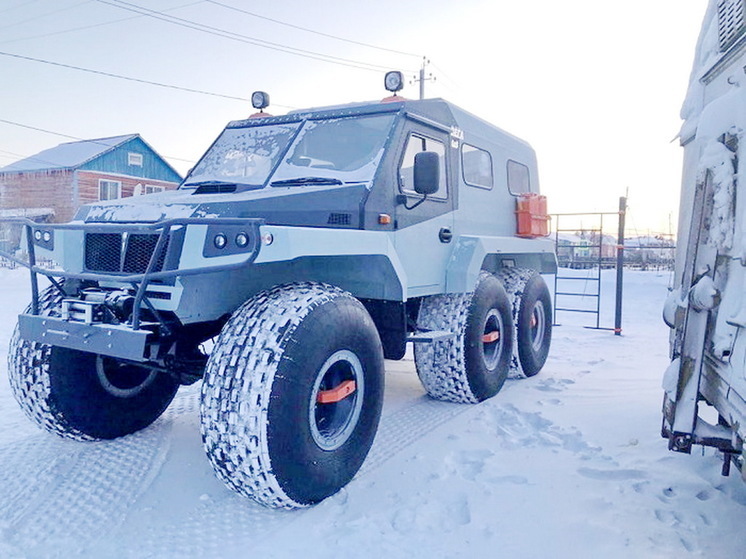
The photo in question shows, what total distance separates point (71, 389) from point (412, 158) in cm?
281

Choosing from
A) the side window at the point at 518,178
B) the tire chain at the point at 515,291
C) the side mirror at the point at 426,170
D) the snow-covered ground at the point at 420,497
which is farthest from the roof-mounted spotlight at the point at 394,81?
the snow-covered ground at the point at 420,497

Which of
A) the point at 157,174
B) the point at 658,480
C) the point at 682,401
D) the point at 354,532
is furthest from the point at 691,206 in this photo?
the point at 157,174

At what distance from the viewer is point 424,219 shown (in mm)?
4473

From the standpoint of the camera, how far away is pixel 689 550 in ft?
8.86

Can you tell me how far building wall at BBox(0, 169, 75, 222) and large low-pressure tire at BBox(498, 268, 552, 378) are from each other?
Answer: 84.2ft

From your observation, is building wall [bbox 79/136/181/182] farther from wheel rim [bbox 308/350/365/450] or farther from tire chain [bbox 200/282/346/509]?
tire chain [bbox 200/282/346/509]

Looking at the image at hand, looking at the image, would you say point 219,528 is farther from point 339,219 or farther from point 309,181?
point 309,181

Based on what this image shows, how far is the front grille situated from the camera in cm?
322

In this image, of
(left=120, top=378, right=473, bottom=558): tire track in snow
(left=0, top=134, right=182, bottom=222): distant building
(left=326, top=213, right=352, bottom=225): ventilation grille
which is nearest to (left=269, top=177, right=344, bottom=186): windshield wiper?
(left=326, top=213, right=352, bottom=225): ventilation grille

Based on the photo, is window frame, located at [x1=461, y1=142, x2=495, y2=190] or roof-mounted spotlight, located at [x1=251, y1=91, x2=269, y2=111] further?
roof-mounted spotlight, located at [x1=251, y1=91, x2=269, y2=111]

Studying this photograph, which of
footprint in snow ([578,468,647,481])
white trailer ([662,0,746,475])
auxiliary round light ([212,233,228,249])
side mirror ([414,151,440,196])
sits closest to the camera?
white trailer ([662,0,746,475])

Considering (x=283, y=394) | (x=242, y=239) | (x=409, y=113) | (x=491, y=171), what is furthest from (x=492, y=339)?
(x=242, y=239)

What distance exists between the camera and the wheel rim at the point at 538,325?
670 cm

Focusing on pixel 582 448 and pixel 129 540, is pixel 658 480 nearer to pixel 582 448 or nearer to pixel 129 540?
pixel 582 448
